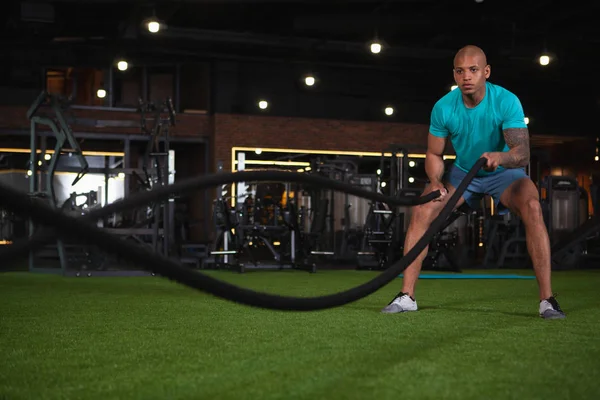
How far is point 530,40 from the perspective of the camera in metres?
12.2

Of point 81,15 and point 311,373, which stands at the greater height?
point 81,15

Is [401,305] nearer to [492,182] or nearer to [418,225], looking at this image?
[418,225]

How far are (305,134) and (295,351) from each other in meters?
11.7

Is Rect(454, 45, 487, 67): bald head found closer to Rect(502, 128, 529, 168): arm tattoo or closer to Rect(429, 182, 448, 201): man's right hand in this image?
Rect(502, 128, 529, 168): arm tattoo

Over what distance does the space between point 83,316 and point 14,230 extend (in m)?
10.3

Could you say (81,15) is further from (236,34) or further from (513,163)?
(513,163)

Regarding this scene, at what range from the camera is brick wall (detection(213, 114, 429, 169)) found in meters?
13.3

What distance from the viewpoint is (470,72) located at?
10.7ft

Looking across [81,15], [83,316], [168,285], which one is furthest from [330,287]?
[81,15]

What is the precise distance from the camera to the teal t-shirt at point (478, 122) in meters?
3.28

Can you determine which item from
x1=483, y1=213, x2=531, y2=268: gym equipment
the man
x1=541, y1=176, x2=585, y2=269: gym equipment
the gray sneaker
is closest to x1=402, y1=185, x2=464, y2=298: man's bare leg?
the man

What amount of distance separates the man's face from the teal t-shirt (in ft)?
0.32

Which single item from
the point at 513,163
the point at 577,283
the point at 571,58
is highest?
the point at 571,58

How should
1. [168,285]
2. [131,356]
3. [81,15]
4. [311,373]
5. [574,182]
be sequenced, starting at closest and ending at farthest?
[311,373], [131,356], [168,285], [574,182], [81,15]
